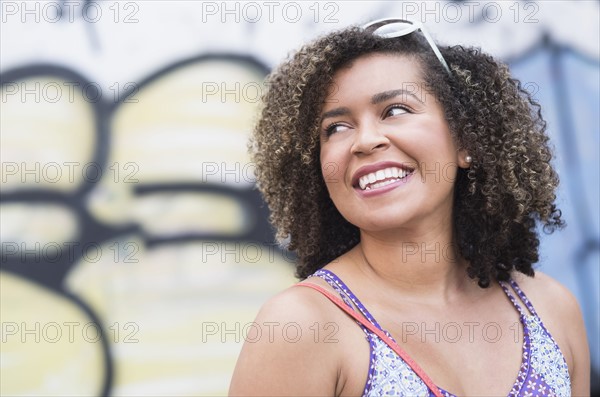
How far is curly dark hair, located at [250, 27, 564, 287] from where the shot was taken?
1911mm

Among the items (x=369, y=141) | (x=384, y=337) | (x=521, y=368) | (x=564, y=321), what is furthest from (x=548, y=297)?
(x=369, y=141)

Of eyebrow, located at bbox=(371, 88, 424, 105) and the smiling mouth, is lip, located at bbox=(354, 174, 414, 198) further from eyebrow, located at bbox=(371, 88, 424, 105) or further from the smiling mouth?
eyebrow, located at bbox=(371, 88, 424, 105)

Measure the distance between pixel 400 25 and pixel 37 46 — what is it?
4.21ft

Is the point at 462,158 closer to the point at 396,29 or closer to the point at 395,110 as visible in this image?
the point at 395,110

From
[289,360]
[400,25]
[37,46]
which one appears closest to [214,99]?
[37,46]

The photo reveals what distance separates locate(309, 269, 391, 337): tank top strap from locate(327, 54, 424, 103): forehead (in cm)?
43

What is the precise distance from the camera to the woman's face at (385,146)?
1.78 metres

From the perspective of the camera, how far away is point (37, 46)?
101 inches

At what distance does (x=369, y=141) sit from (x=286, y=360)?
53 cm

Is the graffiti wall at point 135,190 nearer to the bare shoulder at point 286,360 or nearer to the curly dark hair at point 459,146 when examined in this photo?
the curly dark hair at point 459,146

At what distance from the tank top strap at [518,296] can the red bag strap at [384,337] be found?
41 cm

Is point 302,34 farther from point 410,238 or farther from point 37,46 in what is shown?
point 410,238

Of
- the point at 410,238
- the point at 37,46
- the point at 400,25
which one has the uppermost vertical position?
the point at 400,25

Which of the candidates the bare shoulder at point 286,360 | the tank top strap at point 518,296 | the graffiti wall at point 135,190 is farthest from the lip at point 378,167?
the graffiti wall at point 135,190
